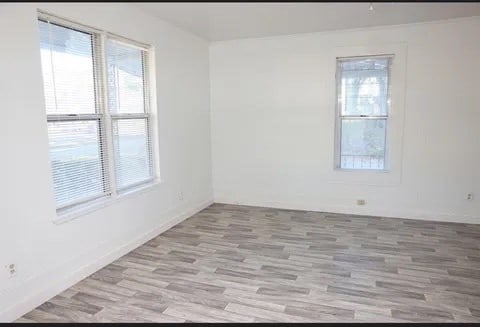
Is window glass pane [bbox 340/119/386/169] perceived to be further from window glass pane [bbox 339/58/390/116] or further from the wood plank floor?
the wood plank floor

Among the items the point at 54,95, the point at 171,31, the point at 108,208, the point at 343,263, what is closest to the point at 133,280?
the point at 108,208

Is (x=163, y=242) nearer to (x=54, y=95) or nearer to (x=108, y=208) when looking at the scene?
(x=108, y=208)

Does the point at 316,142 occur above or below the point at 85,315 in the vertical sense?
above

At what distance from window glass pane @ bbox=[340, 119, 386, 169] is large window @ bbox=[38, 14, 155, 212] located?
2734mm

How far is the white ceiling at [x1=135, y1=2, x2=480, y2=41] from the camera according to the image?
360cm

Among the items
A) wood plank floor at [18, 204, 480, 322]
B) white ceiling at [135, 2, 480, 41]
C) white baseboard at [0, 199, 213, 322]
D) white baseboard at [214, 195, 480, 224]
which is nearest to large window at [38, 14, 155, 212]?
white baseboard at [0, 199, 213, 322]

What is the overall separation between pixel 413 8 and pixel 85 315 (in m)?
4.21

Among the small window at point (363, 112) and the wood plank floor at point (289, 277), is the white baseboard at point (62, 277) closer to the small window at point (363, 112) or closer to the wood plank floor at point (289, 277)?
the wood plank floor at point (289, 277)

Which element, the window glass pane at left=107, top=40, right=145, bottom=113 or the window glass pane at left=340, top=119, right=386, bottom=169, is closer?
the window glass pane at left=107, top=40, right=145, bottom=113

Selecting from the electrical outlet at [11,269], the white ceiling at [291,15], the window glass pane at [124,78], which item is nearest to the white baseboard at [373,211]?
the window glass pane at [124,78]

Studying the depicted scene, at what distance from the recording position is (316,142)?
5.05 m

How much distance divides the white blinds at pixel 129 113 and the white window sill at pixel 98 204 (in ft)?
0.28

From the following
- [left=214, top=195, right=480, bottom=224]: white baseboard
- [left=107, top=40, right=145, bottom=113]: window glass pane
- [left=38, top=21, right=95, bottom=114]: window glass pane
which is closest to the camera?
[left=38, top=21, right=95, bottom=114]: window glass pane

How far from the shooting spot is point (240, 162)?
18.1 feet
